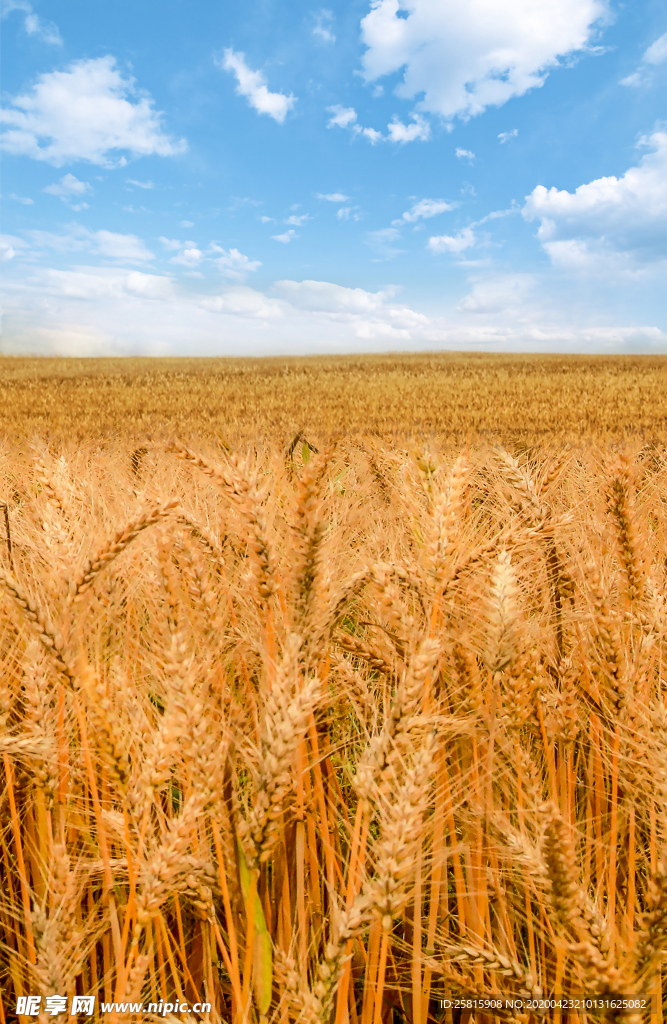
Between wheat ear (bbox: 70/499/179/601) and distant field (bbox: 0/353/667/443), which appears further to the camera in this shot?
distant field (bbox: 0/353/667/443)

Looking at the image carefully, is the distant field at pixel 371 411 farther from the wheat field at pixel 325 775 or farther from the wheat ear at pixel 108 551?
the wheat ear at pixel 108 551

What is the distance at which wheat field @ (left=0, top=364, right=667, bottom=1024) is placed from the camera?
31.6 inches

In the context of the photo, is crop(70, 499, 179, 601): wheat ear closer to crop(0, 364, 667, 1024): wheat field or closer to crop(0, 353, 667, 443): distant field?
crop(0, 364, 667, 1024): wheat field

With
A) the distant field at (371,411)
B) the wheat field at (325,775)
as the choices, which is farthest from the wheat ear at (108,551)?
the distant field at (371,411)

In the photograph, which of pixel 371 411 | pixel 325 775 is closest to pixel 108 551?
pixel 325 775

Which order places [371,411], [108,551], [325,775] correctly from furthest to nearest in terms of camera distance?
[371,411] → [325,775] → [108,551]

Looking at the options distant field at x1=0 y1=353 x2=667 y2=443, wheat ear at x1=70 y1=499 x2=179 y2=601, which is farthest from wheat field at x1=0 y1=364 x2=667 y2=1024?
distant field at x1=0 y1=353 x2=667 y2=443

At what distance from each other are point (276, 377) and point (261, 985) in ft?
60.7

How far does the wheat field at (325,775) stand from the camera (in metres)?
0.80

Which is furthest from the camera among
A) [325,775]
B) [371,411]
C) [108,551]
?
[371,411]

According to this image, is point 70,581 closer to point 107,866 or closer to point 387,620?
point 107,866

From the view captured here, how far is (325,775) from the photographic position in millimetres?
1183

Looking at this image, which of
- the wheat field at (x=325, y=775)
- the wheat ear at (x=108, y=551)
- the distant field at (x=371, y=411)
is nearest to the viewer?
the wheat field at (x=325, y=775)

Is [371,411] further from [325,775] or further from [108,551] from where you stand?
[108,551]
